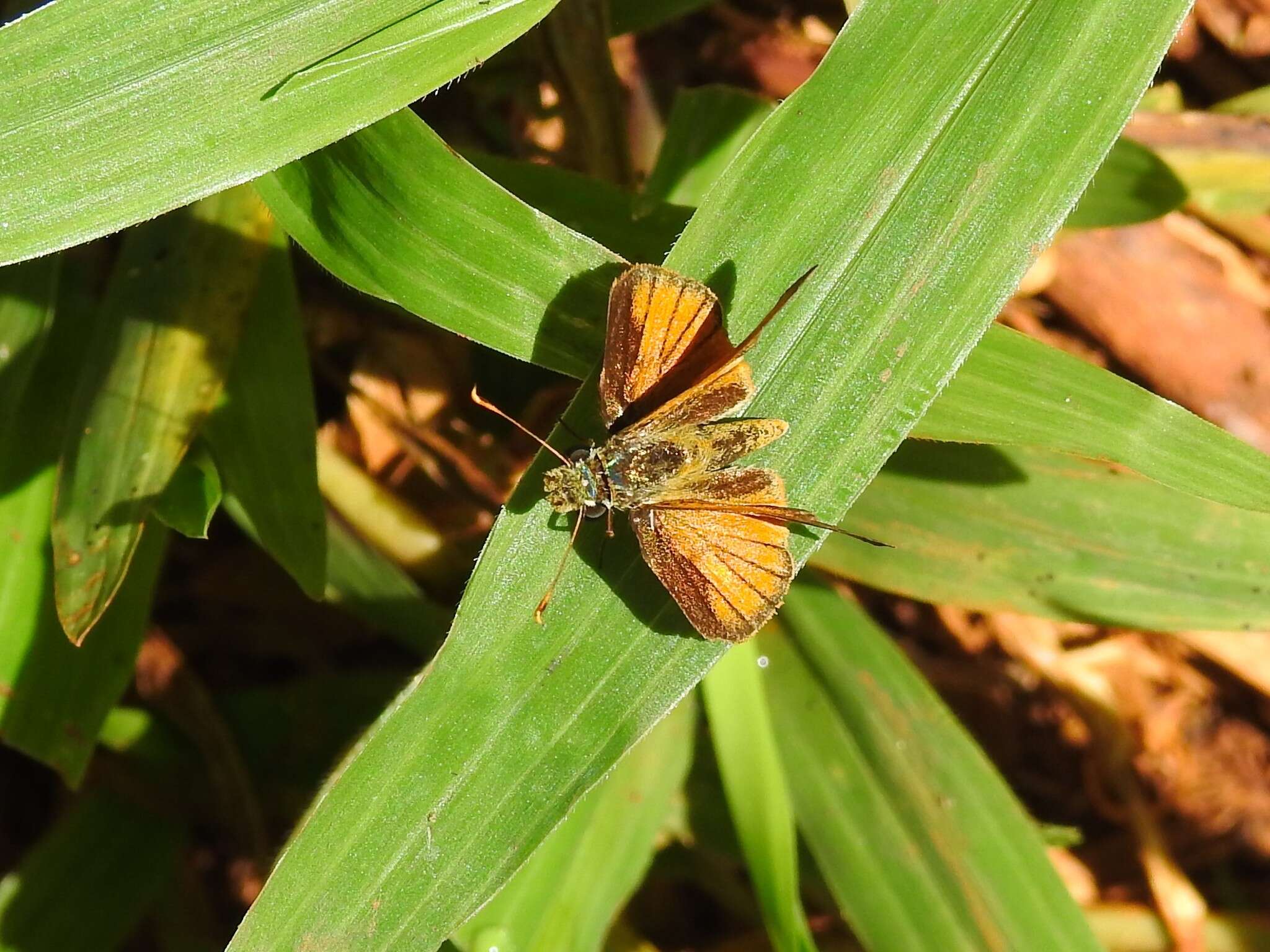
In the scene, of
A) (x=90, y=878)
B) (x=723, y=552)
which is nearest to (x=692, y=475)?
(x=723, y=552)

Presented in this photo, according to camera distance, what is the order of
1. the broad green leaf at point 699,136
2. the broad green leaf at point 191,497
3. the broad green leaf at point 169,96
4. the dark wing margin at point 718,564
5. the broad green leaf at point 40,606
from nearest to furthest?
1. the broad green leaf at point 169,96
2. the dark wing margin at point 718,564
3. the broad green leaf at point 191,497
4. the broad green leaf at point 40,606
5. the broad green leaf at point 699,136

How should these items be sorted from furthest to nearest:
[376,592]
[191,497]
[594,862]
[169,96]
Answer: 1. [376,592]
2. [594,862]
3. [191,497]
4. [169,96]

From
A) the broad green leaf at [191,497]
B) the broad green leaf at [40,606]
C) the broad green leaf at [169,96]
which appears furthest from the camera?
the broad green leaf at [40,606]

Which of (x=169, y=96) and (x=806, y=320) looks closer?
(x=169, y=96)

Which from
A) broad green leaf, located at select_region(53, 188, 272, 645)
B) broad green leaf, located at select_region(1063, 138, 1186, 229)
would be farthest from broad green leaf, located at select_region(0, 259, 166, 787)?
broad green leaf, located at select_region(1063, 138, 1186, 229)

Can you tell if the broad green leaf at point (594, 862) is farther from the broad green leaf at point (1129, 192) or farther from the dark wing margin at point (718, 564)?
the broad green leaf at point (1129, 192)

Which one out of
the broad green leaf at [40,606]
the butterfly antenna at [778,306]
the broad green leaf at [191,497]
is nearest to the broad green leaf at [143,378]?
the broad green leaf at [191,497]

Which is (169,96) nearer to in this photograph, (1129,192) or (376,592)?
(376,592)
